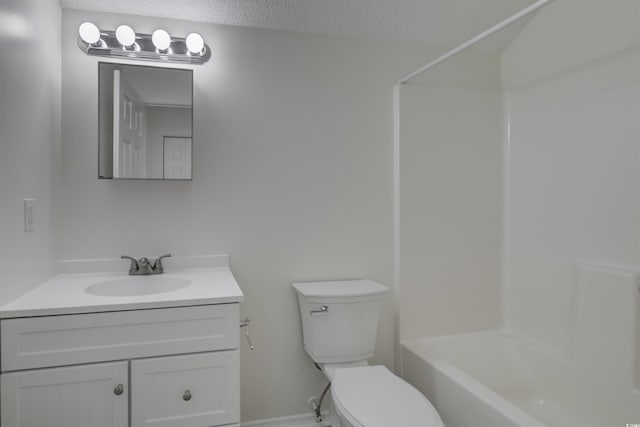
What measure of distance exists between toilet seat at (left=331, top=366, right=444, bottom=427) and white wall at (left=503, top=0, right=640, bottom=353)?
3.57 feet

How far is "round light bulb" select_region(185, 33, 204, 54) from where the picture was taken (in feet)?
6.73

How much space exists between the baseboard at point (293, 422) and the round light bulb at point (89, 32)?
203 cm

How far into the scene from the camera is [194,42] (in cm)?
206

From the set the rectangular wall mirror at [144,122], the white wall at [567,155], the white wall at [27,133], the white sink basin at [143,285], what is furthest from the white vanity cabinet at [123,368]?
the white wall at [567,155]

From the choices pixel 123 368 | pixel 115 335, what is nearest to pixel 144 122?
pixel 115 335

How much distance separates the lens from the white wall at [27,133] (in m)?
1.50

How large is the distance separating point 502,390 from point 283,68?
84.5 inches

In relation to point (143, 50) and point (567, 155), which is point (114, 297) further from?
point (567, 155)

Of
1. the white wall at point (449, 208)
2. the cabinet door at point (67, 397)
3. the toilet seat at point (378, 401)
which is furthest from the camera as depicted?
the white wall at point (449, 208)

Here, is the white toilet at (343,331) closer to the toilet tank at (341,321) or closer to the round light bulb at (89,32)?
the toilet tank at (341,321)

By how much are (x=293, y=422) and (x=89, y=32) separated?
2201mm

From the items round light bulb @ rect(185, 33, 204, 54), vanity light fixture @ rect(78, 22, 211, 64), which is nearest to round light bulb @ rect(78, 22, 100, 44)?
vanity light fixture @ rect(78, 22, 211, 64)

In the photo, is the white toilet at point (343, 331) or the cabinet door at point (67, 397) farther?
the white toilet at point (343, 331)

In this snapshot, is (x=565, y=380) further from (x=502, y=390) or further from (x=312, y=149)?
(x=312, y=149)
